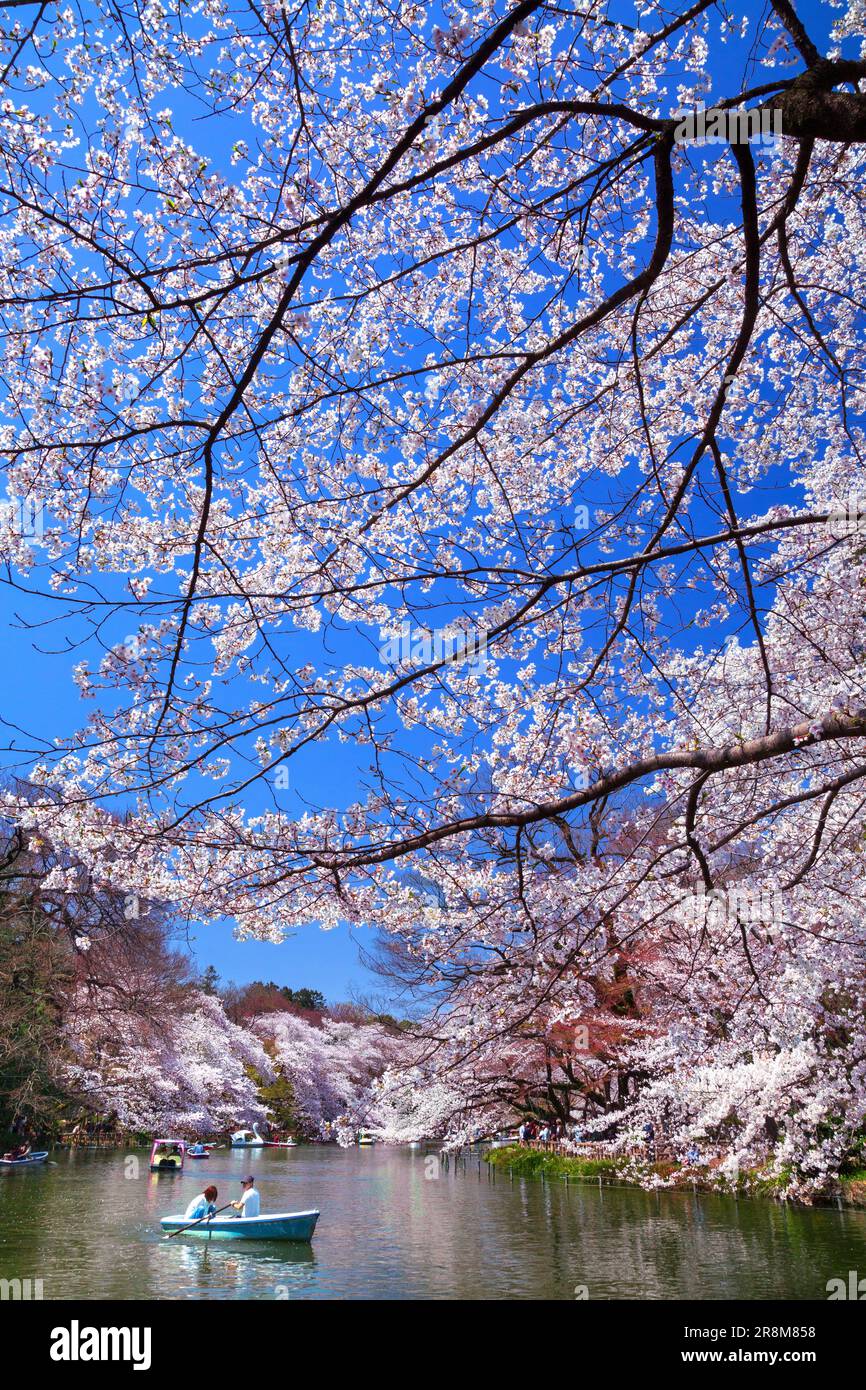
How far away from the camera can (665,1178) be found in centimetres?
1391

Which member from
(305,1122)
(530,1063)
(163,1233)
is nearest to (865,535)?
(163,1233)

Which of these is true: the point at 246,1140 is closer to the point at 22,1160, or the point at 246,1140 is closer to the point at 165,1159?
the point at 165,1159

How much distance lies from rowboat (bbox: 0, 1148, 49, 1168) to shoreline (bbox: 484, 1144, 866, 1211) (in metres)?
11.5

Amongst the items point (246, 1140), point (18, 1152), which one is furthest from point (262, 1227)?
point (246, 1140)

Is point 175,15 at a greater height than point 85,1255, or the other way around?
point 175,15

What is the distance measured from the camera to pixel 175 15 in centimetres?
353

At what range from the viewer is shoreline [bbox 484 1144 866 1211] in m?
10.9

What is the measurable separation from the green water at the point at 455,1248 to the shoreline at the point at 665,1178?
23 cm

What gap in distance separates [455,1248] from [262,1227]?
2637 mm

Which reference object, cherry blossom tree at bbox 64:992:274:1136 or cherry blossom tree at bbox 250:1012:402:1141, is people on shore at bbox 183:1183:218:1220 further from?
cherry blossom tree at bbox 250:1012:402:1141

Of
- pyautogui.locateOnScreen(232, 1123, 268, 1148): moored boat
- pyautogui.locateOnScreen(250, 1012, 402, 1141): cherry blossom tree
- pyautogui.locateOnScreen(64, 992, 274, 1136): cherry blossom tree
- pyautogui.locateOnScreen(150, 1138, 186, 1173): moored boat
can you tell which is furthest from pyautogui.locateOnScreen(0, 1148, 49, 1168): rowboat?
pyautogui.locateOnScreen(250, 1012, 402, 1141): cherry blossom tree

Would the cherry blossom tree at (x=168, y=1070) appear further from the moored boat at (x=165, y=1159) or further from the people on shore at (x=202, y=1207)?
the people on shore at (x=202, y=1207)

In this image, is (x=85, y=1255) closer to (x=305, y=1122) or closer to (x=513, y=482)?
(x=513, y=482)
